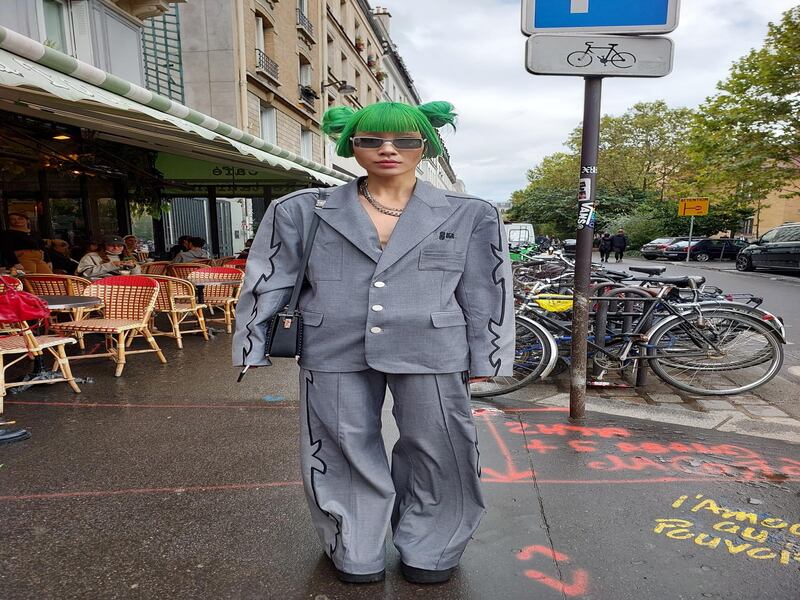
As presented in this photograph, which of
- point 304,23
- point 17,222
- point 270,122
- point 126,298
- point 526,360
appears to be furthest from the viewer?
point 304,23

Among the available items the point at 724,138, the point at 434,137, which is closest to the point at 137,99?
the point at 434,137

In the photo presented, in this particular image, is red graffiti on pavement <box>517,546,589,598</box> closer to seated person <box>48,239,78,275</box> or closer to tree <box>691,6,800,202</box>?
seated person <box>48,239,78,275</box>

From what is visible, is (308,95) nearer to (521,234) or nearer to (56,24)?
(521,234)

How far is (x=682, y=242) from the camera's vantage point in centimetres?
Answer: 2694

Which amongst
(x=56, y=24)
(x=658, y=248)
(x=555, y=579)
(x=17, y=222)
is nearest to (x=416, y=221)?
(x=555, y=579)

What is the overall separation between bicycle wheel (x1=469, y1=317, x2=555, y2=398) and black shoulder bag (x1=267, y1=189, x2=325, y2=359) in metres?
2.54

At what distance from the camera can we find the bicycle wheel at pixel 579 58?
10.3 ft

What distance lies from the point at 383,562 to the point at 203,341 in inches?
189

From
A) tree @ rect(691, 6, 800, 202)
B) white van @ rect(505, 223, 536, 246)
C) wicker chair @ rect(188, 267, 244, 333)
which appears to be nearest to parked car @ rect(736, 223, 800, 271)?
tree @ rect(691, 6, 800, 202)

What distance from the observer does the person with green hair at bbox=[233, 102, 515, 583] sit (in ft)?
5.91

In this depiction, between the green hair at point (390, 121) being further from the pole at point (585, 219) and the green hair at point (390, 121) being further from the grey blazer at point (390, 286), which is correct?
the pole at point (585, 219)

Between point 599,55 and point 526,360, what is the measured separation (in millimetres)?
2279

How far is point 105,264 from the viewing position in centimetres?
698

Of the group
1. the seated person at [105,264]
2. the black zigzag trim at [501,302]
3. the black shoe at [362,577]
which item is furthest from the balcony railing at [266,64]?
the black shoe at [362,577]
